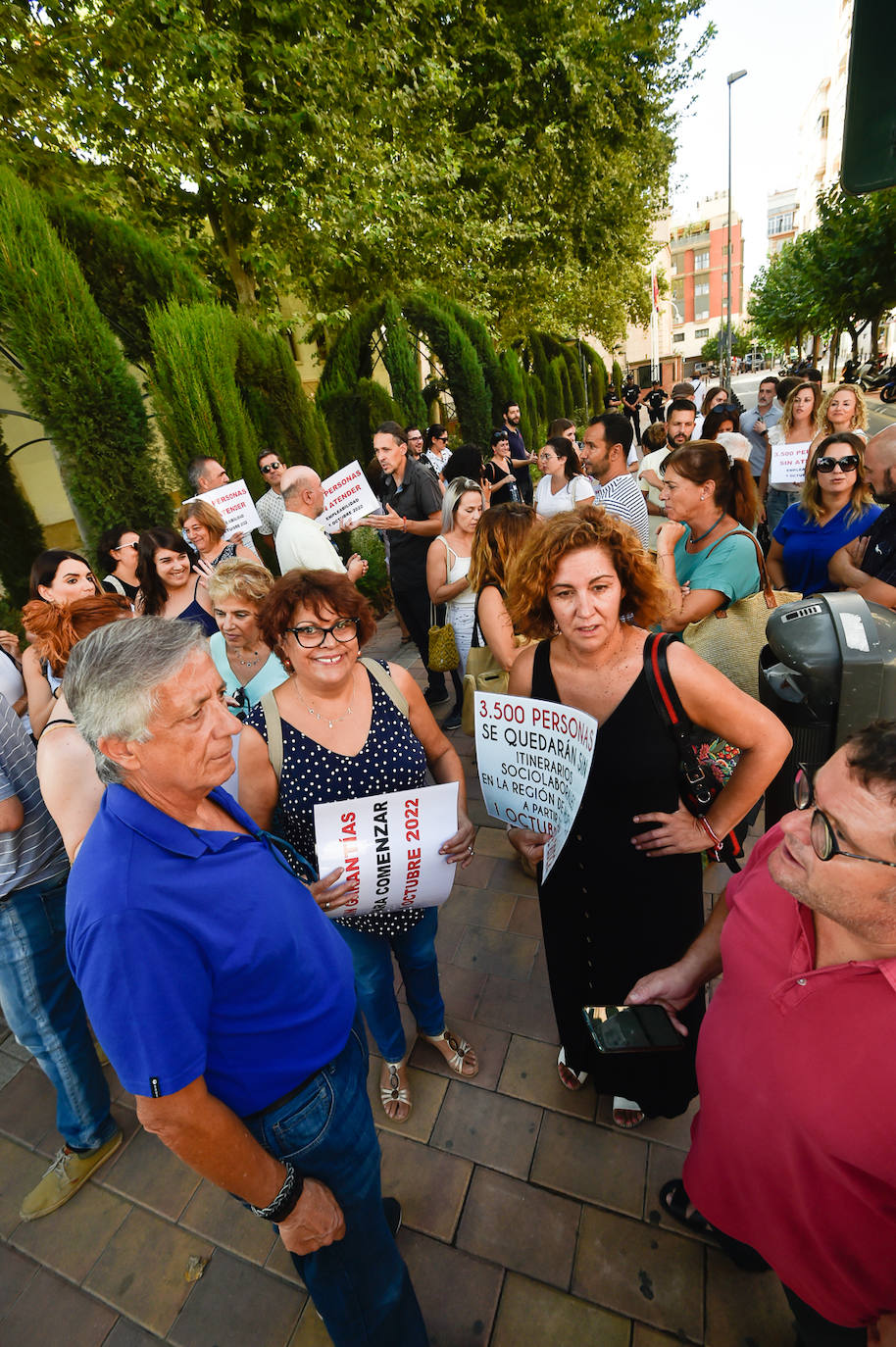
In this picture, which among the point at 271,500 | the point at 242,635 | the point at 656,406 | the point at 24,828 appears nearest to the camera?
the point at 24,828

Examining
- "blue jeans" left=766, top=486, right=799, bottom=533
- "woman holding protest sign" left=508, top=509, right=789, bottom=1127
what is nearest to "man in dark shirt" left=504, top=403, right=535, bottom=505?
"blue jeans" left=766, top=486, right=799, bottom=533

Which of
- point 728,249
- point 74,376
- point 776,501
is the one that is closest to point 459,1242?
point 74,376

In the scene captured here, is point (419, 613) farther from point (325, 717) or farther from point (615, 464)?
point (325, 717)

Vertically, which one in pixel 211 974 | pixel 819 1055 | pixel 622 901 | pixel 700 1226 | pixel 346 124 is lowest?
pixel 700 1226

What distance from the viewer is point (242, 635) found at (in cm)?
276

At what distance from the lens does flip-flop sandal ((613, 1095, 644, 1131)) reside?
223 centimetres

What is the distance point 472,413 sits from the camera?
10859 mm

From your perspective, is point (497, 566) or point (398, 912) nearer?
point (398, 912)

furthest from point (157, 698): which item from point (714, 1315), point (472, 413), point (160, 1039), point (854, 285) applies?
point (854, 285)

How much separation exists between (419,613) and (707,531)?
300cm

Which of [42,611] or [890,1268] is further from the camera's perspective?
[42,611]

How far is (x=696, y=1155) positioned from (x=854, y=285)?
2702 cm

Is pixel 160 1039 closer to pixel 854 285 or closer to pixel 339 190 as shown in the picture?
pixel 339 190

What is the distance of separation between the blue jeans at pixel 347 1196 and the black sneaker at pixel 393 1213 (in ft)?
1.27
